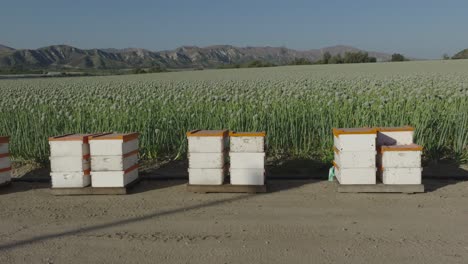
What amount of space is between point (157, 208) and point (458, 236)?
13.2ft

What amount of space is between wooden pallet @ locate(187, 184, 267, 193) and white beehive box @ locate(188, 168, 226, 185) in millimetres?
81

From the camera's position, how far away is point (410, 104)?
11.0 meters

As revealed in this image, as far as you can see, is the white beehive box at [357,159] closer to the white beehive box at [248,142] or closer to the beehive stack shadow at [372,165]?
the beehive stack shadow at [372,165]

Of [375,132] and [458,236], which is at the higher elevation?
[375,132]

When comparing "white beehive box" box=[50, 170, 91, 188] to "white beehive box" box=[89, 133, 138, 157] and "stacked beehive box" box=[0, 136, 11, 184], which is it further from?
"stacked beehive box" box=[0, 136, 11, 184]

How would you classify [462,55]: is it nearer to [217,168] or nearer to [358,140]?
[358,140]

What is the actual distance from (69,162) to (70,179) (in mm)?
286

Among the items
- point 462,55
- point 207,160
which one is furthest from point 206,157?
point 462,55

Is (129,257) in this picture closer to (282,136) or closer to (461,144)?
(282,136)

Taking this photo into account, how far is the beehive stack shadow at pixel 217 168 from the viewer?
Answer: 25.4 ft

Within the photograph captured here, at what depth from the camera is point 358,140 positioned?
24.8 feet

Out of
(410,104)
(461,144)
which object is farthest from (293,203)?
(410,104)

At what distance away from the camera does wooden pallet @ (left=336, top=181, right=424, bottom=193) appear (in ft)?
24.3

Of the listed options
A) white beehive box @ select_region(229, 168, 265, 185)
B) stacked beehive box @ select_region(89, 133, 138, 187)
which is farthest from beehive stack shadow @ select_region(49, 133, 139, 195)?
white beehive box @ select_region(229, 168, 265, 185)
